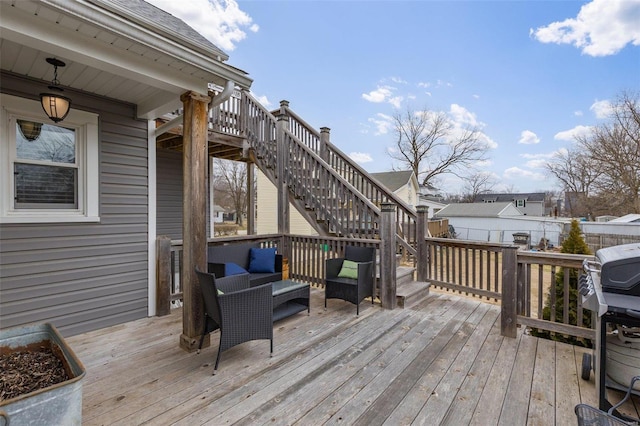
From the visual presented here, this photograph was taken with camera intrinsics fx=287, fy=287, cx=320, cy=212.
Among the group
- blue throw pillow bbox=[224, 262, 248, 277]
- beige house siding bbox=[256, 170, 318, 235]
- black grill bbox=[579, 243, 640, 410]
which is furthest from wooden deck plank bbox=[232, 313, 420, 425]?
beige house siding bbox=[256, 170, 318, 235]

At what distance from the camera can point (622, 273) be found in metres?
2.03

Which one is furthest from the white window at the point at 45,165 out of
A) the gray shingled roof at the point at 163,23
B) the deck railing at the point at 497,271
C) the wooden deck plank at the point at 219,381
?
the wooden deck plank at the point at 219,381

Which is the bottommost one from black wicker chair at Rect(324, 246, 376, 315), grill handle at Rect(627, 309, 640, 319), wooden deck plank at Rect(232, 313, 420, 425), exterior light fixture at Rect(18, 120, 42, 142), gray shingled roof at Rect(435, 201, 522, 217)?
wooden deck plank at Rect(232, 313, 420, 425)

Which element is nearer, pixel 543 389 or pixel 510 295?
pixel 543 389

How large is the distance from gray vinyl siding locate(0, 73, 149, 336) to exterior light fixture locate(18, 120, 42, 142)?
0.30 meters

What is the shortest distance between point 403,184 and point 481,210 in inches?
460

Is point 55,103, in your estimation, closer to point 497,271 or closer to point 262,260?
point 262,260

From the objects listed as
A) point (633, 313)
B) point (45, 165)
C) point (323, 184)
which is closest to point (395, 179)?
point (323, 184)

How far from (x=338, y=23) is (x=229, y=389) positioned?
33.1ft

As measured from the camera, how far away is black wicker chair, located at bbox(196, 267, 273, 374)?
2.66 meters

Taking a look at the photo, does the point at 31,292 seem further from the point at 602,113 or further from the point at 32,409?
the point at 602,113

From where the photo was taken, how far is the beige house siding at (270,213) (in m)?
13.5

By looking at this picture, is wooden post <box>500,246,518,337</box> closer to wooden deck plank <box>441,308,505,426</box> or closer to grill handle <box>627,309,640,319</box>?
wooden deck plank <box>441,308,505,426</box>

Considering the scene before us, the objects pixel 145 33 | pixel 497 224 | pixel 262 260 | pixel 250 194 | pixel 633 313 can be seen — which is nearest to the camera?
pixel 633 313
